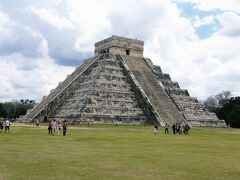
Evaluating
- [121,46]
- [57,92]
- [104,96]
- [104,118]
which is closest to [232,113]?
[121,46]

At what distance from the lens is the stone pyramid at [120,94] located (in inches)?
1661

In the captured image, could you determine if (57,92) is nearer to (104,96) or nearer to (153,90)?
(104,96)

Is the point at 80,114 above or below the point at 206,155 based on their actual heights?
above

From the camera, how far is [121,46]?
165 ft

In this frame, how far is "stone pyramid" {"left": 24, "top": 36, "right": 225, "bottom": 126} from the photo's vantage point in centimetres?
4219

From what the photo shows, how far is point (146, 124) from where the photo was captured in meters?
42.8

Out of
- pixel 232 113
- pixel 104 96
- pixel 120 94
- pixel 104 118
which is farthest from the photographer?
pixel 232 113

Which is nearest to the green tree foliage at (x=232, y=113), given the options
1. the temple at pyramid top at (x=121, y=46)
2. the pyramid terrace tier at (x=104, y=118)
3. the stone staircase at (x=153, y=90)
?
the stone staircase at (x=153, y=90)

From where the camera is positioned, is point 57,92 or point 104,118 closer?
point 104,118

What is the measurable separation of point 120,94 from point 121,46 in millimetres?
8202

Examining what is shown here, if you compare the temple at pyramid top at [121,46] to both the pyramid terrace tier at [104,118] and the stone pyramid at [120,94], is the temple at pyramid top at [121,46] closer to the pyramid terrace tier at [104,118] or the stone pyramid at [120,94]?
the stone pyramid at [120,94]

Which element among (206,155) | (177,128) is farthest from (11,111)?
(206,155)

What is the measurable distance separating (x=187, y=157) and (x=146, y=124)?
94.5ft

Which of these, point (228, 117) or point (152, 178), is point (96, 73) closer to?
point (228, 117)
